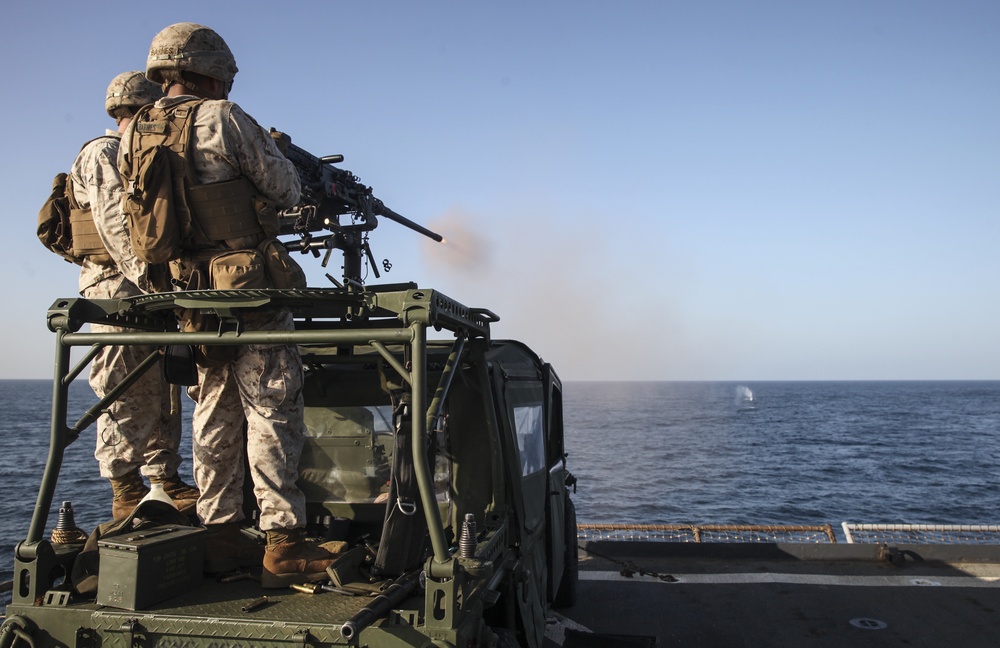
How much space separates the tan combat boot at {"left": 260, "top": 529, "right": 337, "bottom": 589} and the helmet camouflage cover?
104 inches

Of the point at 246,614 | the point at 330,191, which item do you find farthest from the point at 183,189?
the point at 330,191

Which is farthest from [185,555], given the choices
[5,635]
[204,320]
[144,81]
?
[144,81]

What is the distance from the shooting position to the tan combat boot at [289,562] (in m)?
4.14

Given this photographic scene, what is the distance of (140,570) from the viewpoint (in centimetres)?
376

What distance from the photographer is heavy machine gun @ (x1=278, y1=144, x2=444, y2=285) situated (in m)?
10.7

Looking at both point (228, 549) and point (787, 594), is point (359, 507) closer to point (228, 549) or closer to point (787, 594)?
point (228, 549)

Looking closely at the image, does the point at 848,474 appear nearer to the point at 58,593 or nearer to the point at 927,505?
the point at 927,505

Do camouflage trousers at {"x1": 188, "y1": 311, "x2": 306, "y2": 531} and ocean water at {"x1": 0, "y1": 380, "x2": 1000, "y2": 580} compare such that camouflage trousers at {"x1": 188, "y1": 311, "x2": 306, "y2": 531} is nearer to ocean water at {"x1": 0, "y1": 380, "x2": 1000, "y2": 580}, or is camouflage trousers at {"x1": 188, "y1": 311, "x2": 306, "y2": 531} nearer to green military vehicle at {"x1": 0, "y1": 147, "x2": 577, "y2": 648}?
green military vehicle at {"x1": 0, "y1": 147, "x2": 577, "y2": 648}

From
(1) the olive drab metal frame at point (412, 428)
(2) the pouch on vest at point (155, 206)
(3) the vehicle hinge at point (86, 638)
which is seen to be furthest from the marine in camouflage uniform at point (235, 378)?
(3) the vehicle hinge at point (86, 638)

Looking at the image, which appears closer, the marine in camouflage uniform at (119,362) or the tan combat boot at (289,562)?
the tan combat boot at (289,562)

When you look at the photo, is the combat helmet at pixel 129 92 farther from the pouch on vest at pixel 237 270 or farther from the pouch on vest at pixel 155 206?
the pouch on vest at pixel 237 270

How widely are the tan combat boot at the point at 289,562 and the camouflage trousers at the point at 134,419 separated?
1.28 m

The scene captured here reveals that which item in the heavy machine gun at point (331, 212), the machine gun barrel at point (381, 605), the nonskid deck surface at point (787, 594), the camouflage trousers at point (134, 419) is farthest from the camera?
→ the heavy machine gun at point (331, 212)

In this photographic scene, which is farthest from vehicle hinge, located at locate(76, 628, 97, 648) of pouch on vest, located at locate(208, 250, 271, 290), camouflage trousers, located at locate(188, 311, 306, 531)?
pouch on vest, located at locate(208, 250, 271, 290)
